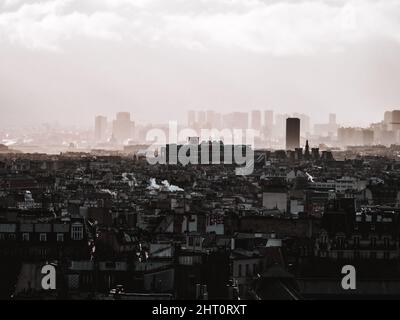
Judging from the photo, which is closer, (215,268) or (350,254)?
(215,268)

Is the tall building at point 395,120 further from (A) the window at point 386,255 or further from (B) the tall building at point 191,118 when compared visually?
(A) the window at point 386,255

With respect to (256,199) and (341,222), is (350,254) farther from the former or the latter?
(256,199)

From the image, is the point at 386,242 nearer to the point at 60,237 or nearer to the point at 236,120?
the point at 60,237

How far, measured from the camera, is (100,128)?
12506 cm

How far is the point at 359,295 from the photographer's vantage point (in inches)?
687

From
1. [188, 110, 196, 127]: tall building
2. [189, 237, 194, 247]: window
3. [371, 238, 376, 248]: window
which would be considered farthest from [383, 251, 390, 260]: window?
[188, 110, 196, 127]: tall building

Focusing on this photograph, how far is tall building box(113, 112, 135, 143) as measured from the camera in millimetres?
106113

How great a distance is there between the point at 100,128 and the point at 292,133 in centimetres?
3494

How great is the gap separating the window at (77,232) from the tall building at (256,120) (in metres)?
82.0

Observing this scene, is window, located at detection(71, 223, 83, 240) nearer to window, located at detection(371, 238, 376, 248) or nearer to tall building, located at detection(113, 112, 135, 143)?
window, located at detection(371, 238, 376, 248)

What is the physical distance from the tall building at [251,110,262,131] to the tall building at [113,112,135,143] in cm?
1176

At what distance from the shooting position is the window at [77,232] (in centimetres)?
2214
